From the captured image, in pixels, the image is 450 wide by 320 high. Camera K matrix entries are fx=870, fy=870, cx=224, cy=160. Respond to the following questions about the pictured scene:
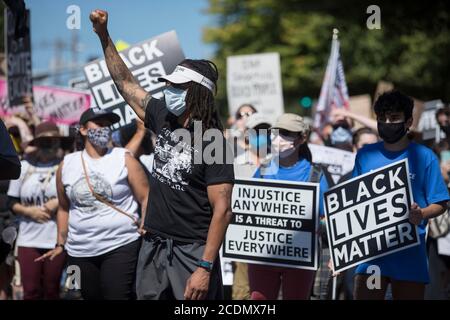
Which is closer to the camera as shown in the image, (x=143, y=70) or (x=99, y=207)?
(x=99, y=207)

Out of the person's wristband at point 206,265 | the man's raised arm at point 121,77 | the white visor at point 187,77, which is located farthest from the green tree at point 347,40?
the person's wristband at point 206,265

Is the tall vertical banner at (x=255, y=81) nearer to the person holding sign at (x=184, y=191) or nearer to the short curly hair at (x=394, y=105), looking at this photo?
the short curly hair at (x=394, y=105)

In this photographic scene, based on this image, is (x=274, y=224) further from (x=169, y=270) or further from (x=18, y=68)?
(x=18, y=68)

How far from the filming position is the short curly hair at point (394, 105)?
598 cm

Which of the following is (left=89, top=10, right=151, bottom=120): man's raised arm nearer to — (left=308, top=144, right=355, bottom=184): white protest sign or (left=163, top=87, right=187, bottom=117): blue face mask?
(left=163, top=87, right=187, bottom=117): blue face mask

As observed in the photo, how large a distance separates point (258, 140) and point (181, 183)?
3.29 metres

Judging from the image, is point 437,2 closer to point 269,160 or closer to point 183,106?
point 269,160

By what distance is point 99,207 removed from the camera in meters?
6.32

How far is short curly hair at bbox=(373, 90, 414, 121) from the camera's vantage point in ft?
19.6

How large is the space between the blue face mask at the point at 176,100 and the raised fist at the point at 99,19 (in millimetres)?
593

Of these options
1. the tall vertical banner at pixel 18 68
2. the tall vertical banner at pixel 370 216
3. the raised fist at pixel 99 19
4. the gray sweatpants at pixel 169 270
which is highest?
the tall vertical banner at pixel 18 68

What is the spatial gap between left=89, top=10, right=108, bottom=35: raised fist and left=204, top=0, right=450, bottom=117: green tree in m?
23.4

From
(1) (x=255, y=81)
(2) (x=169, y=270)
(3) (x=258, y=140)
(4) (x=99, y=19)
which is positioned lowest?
(2) (x=169, y=270)

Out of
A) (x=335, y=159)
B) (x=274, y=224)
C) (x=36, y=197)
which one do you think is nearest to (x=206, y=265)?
(x=274, y=224)
